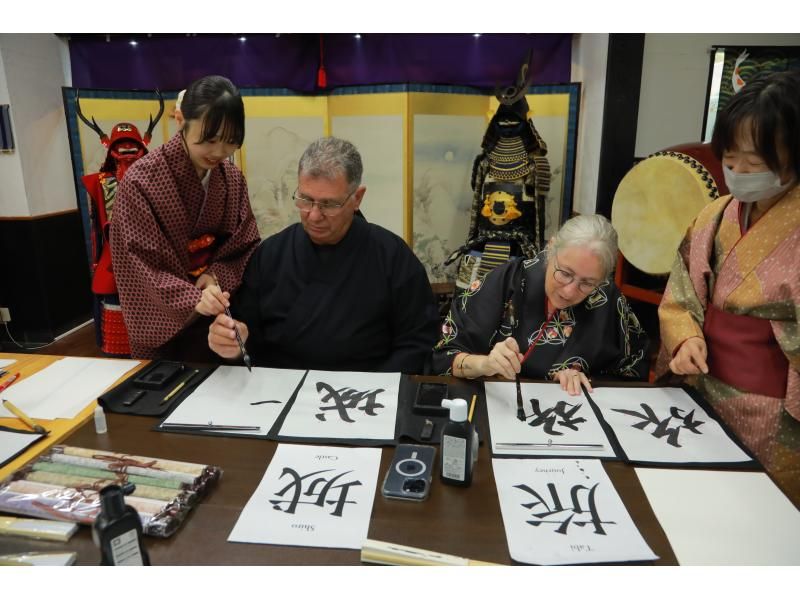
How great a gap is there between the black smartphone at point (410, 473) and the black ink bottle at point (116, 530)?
0.44m

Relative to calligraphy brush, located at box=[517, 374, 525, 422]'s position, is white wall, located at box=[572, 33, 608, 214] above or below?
above

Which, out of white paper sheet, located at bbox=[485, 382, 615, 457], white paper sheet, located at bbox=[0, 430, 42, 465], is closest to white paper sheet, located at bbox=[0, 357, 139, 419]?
white paper sheet, located at bbox=[0, 430, 42, 465]

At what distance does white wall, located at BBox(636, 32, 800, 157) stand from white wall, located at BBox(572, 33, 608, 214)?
24 centimetres


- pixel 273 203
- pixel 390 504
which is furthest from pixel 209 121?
pixel 273 203

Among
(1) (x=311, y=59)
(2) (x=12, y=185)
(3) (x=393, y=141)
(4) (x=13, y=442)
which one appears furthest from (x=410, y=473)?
(2) (x=12, y=185)

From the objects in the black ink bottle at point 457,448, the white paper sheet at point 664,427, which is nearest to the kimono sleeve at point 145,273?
the black ink bottle at point 457,448

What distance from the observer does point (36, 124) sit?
3.90 metres

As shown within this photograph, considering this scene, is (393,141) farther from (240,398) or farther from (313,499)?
(313,499)

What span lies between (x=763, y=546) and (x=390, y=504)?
0.64 metres

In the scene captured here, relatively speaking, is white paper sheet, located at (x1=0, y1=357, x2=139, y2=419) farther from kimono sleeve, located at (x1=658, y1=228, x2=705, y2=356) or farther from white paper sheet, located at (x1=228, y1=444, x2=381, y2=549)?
kimono sleeve, located at (x1=658, y1=228, x2=705, y2=356)

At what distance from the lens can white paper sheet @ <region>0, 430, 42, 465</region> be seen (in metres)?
1.20

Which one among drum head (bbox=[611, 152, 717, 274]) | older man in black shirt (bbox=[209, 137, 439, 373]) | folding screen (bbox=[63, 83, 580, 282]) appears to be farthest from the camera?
folding screen (bbox=[63, 83, 580, 282])

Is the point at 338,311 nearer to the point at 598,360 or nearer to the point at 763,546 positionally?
the point at 598,360

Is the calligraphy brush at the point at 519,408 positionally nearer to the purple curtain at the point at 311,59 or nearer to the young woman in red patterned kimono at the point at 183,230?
the young woman in red patterned kimono at the point at 183,230
